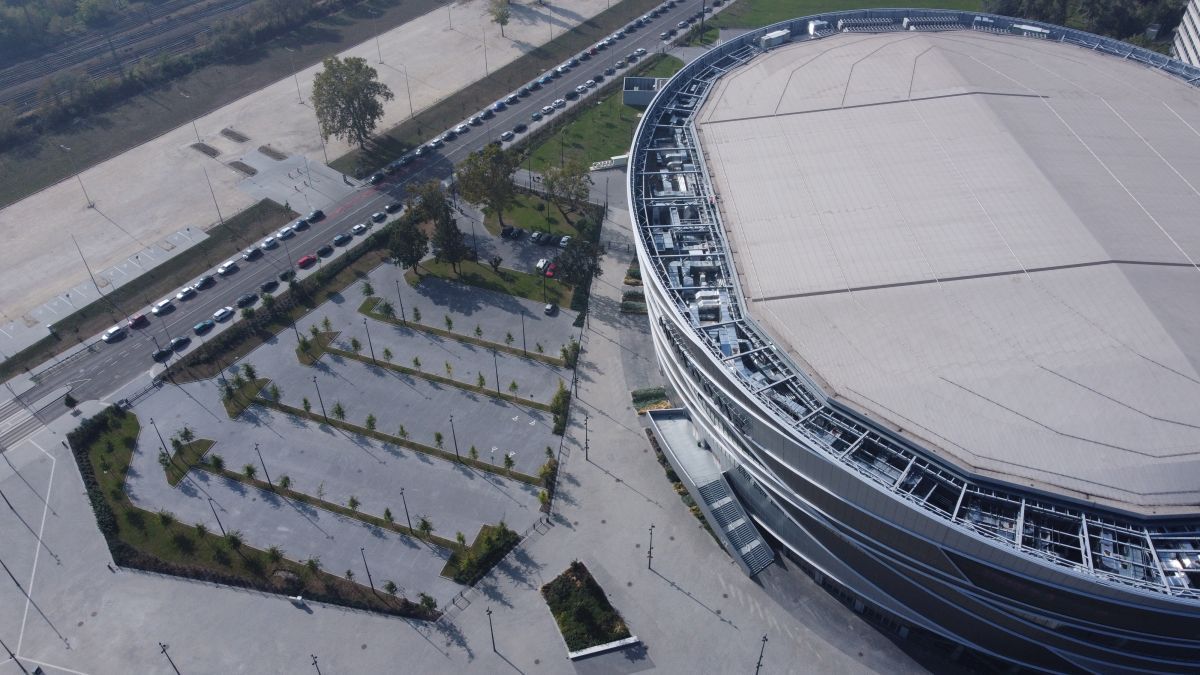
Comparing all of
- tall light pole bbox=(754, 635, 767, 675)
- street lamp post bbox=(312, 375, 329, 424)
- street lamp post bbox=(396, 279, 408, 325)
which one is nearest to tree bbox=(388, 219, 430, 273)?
street lamp post bbox=(396, 279, 408, 325)

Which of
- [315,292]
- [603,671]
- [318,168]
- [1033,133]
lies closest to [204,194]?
[318,168]

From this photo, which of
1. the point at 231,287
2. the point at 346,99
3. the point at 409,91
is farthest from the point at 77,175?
the point at 409,91

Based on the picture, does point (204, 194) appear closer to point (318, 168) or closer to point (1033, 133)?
point (318, 168)

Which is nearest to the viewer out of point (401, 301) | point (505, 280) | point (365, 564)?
point (365, 564)

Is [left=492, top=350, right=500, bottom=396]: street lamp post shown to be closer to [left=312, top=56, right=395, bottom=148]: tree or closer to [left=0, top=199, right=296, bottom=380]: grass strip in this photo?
[left=0, top=199, right=296, bottom=380]: grass strip

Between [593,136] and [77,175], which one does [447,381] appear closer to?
[593,136]

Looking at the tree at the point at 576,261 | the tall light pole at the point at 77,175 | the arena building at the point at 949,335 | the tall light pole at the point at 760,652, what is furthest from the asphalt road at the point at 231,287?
the tall light pole at the point at 760,652
